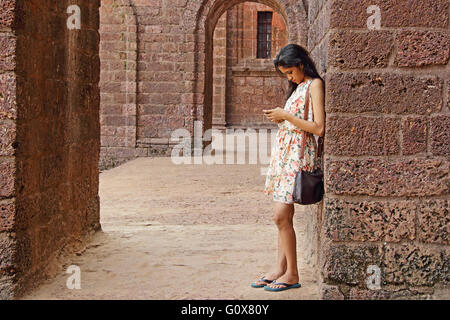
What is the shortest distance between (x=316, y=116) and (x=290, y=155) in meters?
0.29

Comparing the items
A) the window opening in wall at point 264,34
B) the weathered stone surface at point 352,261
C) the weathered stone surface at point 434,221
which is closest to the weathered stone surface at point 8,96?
the weathered stone surface at point 352,261

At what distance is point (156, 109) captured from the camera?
1305 centimetres

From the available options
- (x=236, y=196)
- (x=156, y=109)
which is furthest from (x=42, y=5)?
(x=156, y=109)

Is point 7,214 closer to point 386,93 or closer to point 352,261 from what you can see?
point 352,261

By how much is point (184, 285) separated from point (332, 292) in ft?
3.25

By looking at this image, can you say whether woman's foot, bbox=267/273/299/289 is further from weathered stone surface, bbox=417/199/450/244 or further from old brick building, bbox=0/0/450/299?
weathered stone surface, bbox=417/199/450/244

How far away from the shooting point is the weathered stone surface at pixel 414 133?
3.20 meters

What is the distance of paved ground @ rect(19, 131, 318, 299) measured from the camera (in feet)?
11.9

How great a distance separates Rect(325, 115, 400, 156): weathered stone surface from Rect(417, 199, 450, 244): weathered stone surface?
1.21ft

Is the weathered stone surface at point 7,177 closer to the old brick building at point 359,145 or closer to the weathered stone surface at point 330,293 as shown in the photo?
the old brick building at point 359,145

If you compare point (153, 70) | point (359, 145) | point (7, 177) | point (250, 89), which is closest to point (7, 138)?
point (7, 177)

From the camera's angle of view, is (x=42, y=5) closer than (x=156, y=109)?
Yes

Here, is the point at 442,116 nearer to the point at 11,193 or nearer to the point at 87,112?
the point at 11,193

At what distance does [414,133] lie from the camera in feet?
10.5
